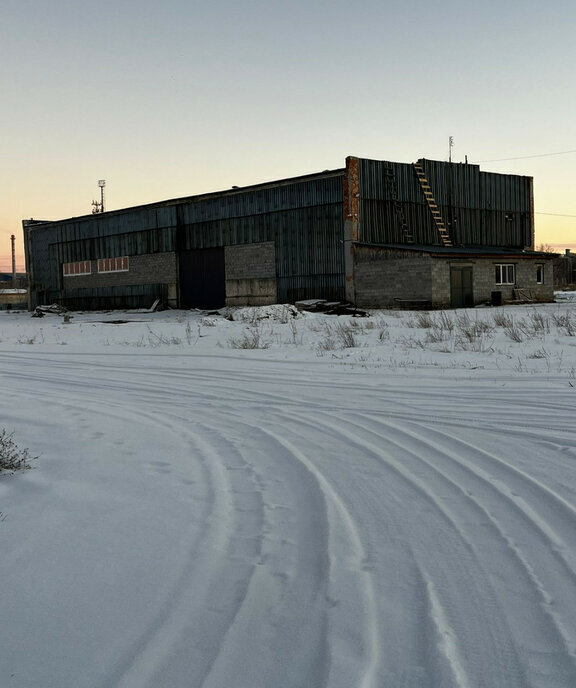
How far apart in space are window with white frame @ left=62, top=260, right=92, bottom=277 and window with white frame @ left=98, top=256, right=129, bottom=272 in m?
1.12

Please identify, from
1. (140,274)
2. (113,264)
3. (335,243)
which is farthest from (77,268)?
(335,243)

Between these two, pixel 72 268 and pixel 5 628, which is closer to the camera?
pixel 5 628

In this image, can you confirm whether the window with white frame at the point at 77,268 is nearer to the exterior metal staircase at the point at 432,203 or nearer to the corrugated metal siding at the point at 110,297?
the corrugated metal siding at the point at 110,297

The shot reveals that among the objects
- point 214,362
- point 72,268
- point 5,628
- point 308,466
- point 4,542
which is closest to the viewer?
point 5,628

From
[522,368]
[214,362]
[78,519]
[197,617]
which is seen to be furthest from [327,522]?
[214,362]

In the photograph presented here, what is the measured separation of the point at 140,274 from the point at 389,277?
16110mm

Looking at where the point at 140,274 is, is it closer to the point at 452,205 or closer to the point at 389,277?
the point at 389,277

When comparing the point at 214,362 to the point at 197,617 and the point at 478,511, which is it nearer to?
the point at 478,511

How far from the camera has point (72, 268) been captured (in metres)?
41.2

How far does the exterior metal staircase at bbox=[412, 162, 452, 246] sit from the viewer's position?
105 feet

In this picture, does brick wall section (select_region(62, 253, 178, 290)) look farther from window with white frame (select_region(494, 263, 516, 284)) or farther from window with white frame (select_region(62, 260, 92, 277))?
window with white frame (select_region(494, 263, 516, 284))

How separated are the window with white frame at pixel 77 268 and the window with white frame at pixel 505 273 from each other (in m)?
24.8

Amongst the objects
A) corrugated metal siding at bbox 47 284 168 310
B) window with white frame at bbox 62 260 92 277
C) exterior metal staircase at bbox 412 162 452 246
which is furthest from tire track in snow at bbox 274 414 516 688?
window with white frame at bbox 62 260 92 277

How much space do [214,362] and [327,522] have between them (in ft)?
26.3
